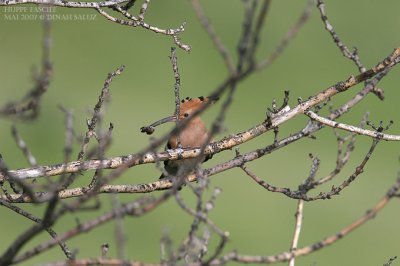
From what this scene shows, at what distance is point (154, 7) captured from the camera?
17406 mm

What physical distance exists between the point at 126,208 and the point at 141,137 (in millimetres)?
12908

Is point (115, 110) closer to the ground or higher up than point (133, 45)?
closer to the ground

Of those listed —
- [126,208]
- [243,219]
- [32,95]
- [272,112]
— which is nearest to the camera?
[126,208]

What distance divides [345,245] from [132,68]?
22.6 feet

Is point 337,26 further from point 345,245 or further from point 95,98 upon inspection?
point 345,245

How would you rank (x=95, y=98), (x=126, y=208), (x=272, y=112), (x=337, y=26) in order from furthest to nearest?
(x=337, y=26), (x=95, y=98), (x=272, y=112), (x=126, y=208)

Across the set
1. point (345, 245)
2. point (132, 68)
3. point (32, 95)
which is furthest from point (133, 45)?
point (32, 95)

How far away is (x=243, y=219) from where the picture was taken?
1344 centimetres

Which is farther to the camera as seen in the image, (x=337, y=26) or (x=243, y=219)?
(x=337, y=26)

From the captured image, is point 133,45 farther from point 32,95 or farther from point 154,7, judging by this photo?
point 32,95

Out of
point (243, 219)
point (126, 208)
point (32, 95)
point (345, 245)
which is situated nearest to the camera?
point (126, 208)

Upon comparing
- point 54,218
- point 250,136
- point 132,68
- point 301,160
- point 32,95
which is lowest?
point 54,218

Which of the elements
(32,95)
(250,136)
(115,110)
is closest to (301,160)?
(115,110)

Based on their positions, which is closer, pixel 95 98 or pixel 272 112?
pixel 272 112
